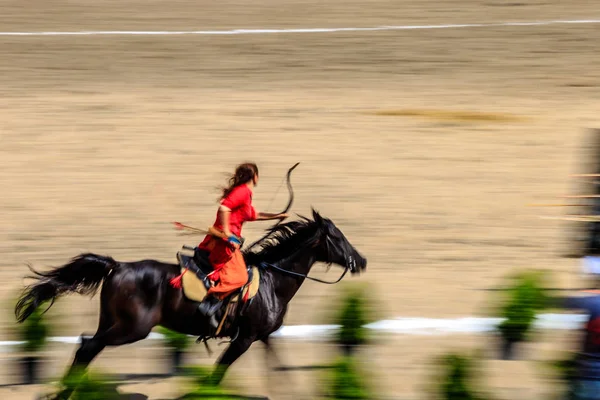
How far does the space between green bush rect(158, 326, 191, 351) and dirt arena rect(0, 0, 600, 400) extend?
368 millimetres

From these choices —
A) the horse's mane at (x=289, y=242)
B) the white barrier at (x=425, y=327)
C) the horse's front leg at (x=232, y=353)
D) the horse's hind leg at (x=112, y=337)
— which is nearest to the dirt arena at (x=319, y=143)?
the white barrier at (x=425, y=327)

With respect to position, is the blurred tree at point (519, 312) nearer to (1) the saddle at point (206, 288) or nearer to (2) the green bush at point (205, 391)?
(1) the saddle at point (206, 288)

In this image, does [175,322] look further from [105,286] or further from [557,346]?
→ [557,346]

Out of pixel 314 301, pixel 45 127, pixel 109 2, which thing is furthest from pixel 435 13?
pixel 314 301

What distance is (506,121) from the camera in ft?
51.3

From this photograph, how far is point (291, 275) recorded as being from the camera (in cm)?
812

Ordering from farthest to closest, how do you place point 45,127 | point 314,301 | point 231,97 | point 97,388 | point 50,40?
point 50,40 < point 231,97 < point 45,127 < point 314,301 < point 97,388

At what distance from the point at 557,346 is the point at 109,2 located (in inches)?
625

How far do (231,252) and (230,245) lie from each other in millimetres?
83

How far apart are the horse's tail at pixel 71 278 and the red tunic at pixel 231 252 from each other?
80 cm

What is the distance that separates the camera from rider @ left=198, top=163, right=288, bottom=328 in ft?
25.3

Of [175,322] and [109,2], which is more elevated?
[109,2]

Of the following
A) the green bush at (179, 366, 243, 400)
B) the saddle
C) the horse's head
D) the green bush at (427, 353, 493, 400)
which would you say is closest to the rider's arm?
the saddle

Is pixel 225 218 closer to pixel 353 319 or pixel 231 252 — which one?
pixel 231 252
